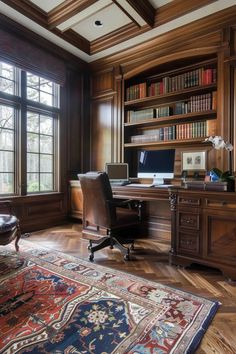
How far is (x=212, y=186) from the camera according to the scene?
7.16ft

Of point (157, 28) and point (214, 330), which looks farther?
point (157, 28)

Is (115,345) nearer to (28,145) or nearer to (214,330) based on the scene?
(214,330)

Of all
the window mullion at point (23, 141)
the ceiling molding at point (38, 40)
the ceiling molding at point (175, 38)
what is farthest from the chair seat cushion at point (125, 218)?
the ceiling molding at point (38, 40)

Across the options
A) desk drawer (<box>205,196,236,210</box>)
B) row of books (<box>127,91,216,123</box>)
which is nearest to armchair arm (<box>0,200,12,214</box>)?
row of books (<box>127,91,216,123</box>)

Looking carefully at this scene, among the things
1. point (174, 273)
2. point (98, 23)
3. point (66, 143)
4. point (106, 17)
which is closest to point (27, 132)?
point (66, 143)

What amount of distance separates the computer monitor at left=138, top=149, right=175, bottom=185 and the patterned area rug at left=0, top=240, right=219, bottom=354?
157cm

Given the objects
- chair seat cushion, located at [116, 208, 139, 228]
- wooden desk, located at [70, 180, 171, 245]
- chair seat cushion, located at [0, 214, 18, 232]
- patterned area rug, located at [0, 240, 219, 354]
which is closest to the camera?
patterned area rug, located at [0, 240, 219, 354]

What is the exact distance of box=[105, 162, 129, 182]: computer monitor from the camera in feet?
11.7

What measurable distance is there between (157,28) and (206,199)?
257 centimetres

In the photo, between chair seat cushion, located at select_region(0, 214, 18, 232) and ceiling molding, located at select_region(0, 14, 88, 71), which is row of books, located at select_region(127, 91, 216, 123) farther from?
chair seat cushion, located at select_region(0, 214, 18, 232)

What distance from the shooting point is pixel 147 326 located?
137 centimetres

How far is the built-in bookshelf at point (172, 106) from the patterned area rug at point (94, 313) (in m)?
2.11

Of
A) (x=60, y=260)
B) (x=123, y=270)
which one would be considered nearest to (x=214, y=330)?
(x=123, y=270)

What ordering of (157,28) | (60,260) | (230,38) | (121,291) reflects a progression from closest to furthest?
(121,291) → (60,260) → (230,38) → (157,28)
